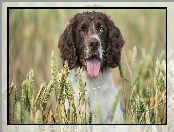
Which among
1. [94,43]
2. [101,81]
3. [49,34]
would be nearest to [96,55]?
[94,43]

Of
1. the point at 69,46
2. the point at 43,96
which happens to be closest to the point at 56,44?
the point at 69,46

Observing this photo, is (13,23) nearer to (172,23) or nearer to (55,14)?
(55,14)

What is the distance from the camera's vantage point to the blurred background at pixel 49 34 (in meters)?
5.04

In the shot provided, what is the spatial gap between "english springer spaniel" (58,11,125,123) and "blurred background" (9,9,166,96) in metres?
0.08

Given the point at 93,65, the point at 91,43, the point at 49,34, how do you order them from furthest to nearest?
1. the point at 49,34
2. the point at 93,65
3. the point at 91,43

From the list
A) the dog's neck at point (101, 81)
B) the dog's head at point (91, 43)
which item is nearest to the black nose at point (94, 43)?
the dog's head at point (91, 43)

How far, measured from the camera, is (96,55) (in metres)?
4.83

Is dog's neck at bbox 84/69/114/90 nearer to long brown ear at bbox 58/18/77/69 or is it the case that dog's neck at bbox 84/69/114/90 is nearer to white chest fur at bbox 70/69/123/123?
white chest fur at bbox 70/69/123/123

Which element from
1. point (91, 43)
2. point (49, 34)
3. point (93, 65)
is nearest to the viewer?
point (91, 43)

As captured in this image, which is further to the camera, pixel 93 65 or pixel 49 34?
pixel 49 34

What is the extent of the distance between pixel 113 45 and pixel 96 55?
0.66 ft

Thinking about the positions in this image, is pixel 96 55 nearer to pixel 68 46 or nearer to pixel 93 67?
pixel 93 67

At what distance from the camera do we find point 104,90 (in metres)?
4.91

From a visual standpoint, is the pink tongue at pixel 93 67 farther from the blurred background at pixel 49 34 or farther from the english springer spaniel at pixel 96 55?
the blurred background at pixel 49 34
